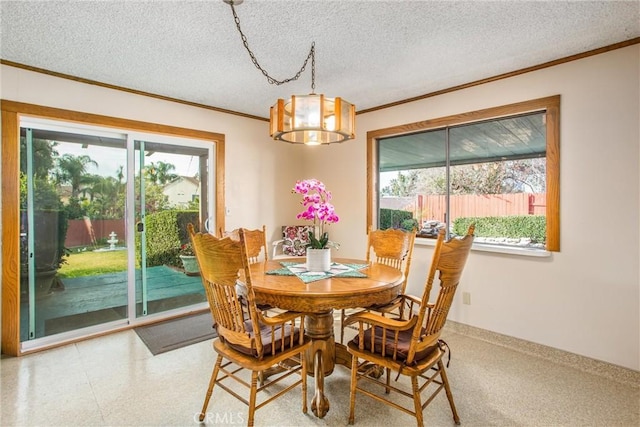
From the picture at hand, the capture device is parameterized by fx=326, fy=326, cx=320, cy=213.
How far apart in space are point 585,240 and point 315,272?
83.2 inches

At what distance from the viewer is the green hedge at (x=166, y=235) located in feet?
11.7

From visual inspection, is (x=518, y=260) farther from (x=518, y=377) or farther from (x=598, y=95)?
(x=598, y=95)

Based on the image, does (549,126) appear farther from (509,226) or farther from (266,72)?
(266,72)

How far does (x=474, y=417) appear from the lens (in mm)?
1935

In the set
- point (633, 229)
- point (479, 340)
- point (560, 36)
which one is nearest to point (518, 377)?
point (479, 340)

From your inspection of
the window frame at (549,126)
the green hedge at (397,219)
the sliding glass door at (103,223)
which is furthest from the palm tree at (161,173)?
the window frame at (549,126)

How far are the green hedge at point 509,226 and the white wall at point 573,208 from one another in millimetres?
213

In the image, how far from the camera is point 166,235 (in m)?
3.70

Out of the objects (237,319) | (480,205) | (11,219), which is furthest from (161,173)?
(480,205)

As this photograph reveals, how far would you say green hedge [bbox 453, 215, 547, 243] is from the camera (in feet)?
9.39

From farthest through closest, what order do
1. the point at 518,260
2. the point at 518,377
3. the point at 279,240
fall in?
the point at 279,240, the point at 518,260, the point at 518,377

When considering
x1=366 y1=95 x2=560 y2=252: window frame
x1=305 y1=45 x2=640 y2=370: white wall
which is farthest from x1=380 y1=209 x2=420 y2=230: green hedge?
x1=366 y1=95 x2=560 y2=252: window frame

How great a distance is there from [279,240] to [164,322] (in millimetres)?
1701

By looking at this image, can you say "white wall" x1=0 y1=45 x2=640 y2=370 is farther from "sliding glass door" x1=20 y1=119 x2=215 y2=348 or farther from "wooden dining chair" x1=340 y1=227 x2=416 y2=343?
→ "wooden dining chair" x1=340 y1=227 x2=416 y2=343
